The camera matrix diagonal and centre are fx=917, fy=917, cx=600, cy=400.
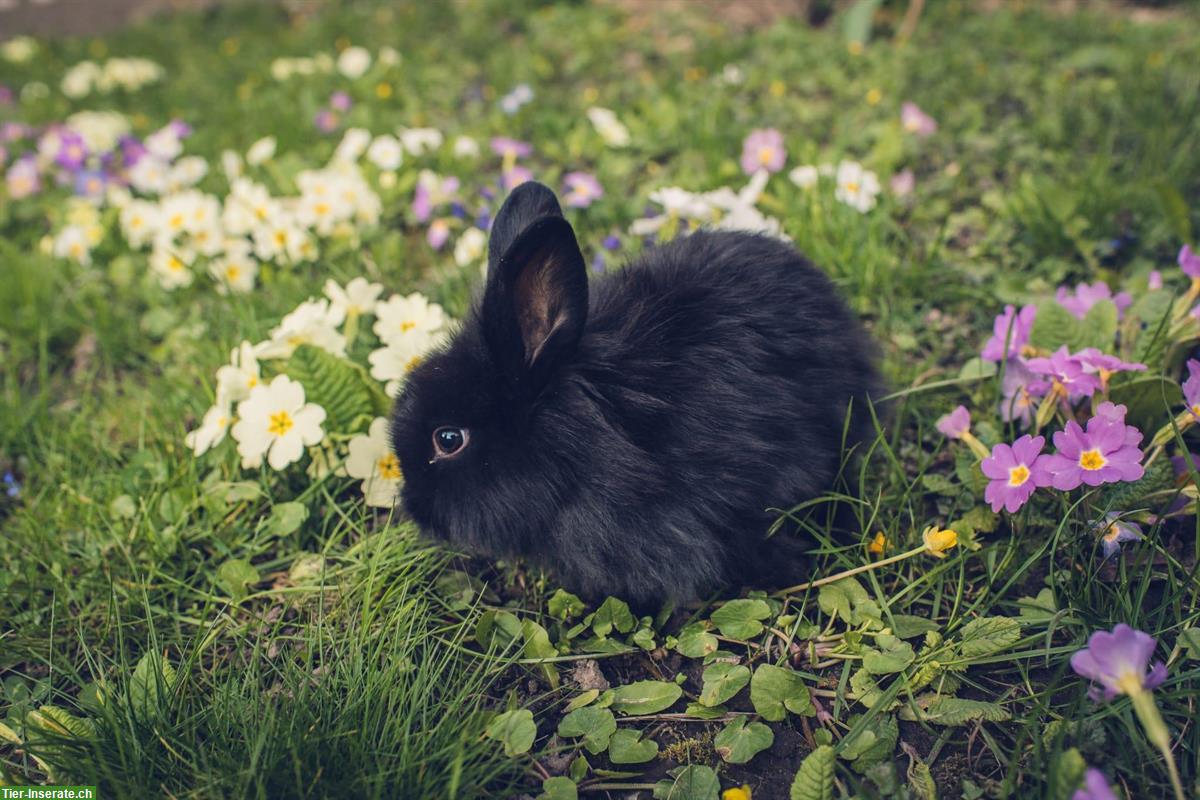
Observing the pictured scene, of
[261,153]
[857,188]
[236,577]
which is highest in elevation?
[261,153]

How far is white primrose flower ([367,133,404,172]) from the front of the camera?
12.5 ft

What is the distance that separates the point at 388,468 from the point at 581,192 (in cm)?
152

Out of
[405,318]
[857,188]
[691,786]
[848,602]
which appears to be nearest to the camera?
[691,786]

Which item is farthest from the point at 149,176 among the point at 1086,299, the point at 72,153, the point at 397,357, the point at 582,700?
the point at 1086,299

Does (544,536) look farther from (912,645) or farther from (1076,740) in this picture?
(1076,740)

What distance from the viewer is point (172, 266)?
3.38m

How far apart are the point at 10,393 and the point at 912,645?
292cm

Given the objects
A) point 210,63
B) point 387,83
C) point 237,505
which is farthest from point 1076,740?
point 210,63

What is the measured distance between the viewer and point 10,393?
3.07 m

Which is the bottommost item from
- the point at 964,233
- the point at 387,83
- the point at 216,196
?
the point at 964,233

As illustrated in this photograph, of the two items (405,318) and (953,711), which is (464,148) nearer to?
(405,318)

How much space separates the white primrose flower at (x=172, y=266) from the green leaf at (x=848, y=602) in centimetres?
250

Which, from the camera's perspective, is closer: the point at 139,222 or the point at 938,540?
the point at 938,540

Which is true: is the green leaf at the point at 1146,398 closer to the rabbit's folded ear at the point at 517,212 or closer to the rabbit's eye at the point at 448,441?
the rabbit's folded ear at the point at 517,212
